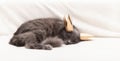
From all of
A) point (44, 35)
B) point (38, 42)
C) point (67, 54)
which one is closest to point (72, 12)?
point (44, 35)

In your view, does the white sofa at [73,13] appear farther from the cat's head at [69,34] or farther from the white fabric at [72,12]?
the cat's head at [69,34]

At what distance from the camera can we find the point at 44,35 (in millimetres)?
1833

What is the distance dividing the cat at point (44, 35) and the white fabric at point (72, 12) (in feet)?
0.49

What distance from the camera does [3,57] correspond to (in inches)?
53.8

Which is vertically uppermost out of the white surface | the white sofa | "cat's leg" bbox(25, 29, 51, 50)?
the white sofa

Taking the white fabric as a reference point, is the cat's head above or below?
below

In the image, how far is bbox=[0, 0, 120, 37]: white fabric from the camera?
2.15 m

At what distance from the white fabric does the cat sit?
150 mm

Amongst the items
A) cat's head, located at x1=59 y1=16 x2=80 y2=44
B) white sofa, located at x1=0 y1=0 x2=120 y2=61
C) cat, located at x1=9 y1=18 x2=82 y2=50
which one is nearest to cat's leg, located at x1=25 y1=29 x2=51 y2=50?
cat, located at x1=9 y1=18 x2=82 y2=50

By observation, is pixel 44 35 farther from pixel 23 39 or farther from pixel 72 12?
pixel 72 12

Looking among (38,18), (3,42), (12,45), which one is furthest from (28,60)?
(38,18)

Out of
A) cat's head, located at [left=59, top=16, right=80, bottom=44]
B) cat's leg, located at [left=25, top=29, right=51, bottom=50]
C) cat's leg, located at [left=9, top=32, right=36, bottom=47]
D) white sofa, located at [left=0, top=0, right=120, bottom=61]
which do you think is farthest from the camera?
white sofa, located at [left=0, top=0, right=120, bottom=61]

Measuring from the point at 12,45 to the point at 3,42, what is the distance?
132 mm

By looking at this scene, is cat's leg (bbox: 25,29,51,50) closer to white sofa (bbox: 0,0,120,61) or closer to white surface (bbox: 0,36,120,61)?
white surface (bbox: 0,36,120,61)
